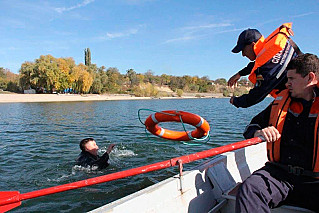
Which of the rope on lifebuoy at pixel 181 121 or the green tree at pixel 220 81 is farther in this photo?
the green tree at pixel 220 81

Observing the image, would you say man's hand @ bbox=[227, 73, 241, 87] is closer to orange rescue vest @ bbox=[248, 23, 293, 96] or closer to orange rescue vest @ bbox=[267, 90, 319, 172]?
orange rescue vest @ bbox=[248, 23, 293, 96]

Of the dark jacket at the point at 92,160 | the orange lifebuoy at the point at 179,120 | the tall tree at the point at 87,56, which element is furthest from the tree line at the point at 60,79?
the orange lifebuoy at the point at 179,120

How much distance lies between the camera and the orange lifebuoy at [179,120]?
495 cm

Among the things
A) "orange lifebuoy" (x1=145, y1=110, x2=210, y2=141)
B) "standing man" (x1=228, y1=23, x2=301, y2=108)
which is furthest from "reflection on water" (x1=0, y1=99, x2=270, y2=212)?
"standing man" (x1=228, y1=23, x2=301, y2=108)

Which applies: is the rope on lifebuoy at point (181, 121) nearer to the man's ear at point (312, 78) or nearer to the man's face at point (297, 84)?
the man's face at point (297, 84)

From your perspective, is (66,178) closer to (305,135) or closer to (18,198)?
(18,198)

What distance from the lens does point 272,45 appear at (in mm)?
2672

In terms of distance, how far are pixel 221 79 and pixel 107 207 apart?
145m

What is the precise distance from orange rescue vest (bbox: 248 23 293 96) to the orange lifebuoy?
2099 mm

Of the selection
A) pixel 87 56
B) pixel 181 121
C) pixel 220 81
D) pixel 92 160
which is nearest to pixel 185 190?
pixel 181 121

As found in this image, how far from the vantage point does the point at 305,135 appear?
216cm

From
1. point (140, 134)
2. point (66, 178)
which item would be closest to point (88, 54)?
point (140, 134)

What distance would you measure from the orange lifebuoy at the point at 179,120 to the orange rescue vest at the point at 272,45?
2.10m

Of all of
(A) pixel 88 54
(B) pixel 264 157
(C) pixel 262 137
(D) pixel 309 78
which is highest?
(A) pixel 88 54
